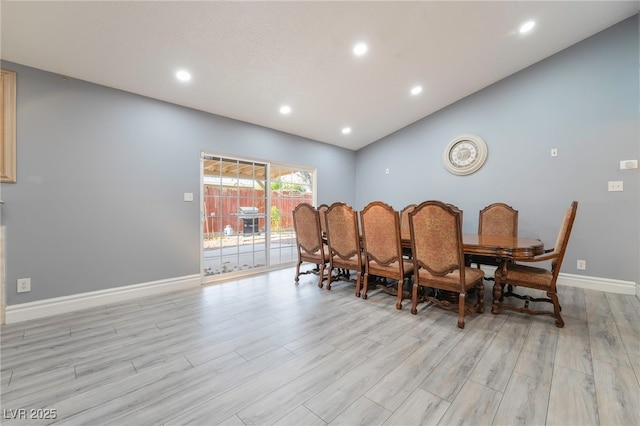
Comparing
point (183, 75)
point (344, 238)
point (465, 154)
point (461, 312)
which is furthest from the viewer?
point (465, 154)

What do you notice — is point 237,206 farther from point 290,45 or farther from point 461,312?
point 461,312

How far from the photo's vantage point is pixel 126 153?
287 centimetres

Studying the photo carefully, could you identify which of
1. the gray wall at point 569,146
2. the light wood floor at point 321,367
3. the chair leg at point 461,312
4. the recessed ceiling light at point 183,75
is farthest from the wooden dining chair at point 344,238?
the gray wall at point 569,146

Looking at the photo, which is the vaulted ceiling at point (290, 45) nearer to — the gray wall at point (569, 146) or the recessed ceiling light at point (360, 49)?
the recessed ceiling light at point (360, 49)

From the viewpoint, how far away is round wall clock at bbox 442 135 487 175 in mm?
4016

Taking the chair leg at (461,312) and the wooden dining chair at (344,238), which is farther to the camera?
the wooden dining chair at (344,238)

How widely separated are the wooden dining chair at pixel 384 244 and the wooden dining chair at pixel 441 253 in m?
0.19

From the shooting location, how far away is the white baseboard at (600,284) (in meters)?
2.94

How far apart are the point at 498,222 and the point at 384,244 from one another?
2011 millimetres

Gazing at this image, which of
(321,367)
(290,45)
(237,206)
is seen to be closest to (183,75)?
(290,45)

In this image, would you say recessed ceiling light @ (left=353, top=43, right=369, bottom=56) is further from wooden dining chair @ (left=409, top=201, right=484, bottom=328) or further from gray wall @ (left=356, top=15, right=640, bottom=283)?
wooden dining chair @ (left=409, top=201, right=484, bottom=328)

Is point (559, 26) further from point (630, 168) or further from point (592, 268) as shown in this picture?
point (592, 268)

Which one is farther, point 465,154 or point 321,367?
point 465,154

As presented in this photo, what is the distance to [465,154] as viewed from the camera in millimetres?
4199
